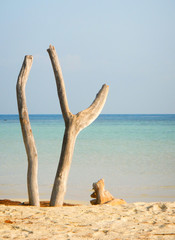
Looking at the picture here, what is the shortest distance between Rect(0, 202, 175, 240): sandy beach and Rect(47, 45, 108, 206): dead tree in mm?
290

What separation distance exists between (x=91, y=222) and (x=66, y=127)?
1.31 m

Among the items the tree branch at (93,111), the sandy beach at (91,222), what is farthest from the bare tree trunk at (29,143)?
the tree branch at (93,111)

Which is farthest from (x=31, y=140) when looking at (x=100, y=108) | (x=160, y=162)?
(x=160, y=162)

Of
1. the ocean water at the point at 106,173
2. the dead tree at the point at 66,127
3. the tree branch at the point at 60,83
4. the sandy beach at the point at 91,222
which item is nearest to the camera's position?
the sandy beach at the point at 91,222

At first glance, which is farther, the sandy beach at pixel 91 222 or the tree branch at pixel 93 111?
the tree branch at pixel 93 111

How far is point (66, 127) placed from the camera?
464 cm

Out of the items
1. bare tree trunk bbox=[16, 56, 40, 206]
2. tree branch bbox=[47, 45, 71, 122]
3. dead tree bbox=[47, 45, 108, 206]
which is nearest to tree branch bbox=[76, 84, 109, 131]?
dead tree bbox=[47, 45, 108, 206]

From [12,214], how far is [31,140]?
3.22ft

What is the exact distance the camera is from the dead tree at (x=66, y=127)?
181 inches

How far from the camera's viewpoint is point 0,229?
3.45 metres

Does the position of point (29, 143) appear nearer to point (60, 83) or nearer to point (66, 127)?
point (66, 127)

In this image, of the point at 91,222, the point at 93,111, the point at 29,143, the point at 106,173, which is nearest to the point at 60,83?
the point at 93,111

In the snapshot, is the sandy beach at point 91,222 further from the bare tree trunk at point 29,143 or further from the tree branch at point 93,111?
the tree branch at point 93,111

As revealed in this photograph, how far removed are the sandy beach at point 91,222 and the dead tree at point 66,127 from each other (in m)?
0.29
